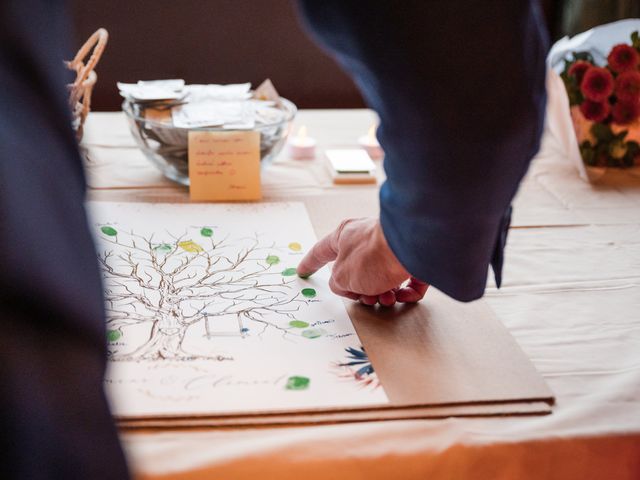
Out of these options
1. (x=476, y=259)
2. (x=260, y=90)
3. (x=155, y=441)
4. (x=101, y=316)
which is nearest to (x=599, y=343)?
(x=476, y=259)

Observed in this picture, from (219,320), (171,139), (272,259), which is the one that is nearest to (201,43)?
(171,139)

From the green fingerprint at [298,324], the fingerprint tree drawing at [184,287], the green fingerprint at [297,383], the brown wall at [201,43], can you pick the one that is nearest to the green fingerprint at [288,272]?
the fingerprint tree drawing at [184,287]

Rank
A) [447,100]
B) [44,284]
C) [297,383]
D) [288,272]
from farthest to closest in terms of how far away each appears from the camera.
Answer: [288,272]
[297,383]
[447,100]
[44,284]

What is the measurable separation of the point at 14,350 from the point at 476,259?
1.42 ft

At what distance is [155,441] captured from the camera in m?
0.66

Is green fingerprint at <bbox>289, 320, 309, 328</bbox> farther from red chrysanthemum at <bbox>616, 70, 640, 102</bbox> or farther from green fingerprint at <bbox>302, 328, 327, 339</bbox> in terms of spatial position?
red chrysanthemum at <bbox>616, 70, 640, 102</bbox>

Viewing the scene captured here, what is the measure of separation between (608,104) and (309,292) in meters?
0.75

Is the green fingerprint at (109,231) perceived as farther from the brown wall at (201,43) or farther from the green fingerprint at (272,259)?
the brown wall at (201,43)

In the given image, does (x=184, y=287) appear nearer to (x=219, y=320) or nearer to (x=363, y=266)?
(x=219, y=320)

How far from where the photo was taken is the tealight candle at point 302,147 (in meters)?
1.38

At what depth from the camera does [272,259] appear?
978 mm

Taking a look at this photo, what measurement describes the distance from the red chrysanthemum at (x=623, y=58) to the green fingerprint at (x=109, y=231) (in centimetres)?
93

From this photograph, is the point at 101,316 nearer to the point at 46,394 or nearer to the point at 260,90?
the point at 46,394

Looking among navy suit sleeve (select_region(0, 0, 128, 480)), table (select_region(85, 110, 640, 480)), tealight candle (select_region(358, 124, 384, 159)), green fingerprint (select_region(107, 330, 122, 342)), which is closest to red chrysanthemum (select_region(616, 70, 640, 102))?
table (select_region(85, 110, 640, 480))
